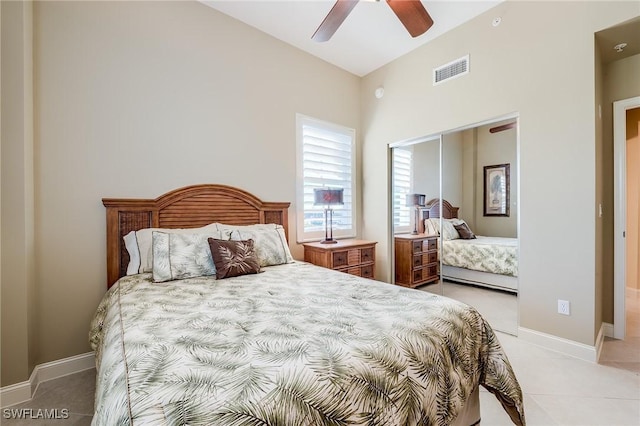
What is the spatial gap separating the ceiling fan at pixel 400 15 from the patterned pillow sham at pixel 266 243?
6.02 ft

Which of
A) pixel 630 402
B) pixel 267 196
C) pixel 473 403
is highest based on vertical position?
pixel 267 196

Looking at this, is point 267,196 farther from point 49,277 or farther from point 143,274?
point 49,277

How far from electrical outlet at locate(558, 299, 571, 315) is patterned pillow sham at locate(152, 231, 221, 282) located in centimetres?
292

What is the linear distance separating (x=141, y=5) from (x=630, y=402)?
4.74 meters

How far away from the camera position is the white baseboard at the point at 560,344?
2.22m

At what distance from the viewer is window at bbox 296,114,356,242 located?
3.52 metres

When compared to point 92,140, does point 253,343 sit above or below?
below

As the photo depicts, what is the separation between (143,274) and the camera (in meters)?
→ 2.16

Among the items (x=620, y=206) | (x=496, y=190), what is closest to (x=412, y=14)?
(x=496, y=190)

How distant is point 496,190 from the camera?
293 cm

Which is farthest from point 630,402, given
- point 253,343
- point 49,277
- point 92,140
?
point 92,140

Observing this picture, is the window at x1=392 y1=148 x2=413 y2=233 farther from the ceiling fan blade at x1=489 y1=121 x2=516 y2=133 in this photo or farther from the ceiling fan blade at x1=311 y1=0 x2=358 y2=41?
the ceiling fan blade at x1=311 y1=0 x2=358 y2=41

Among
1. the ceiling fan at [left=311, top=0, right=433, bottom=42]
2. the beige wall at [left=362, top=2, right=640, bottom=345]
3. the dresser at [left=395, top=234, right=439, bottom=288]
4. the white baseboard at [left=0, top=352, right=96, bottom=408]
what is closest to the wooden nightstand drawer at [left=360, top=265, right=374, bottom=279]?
the dresser at [left=395, top=234, right=439, bottom=288]

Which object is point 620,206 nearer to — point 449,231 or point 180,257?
point 449,231
